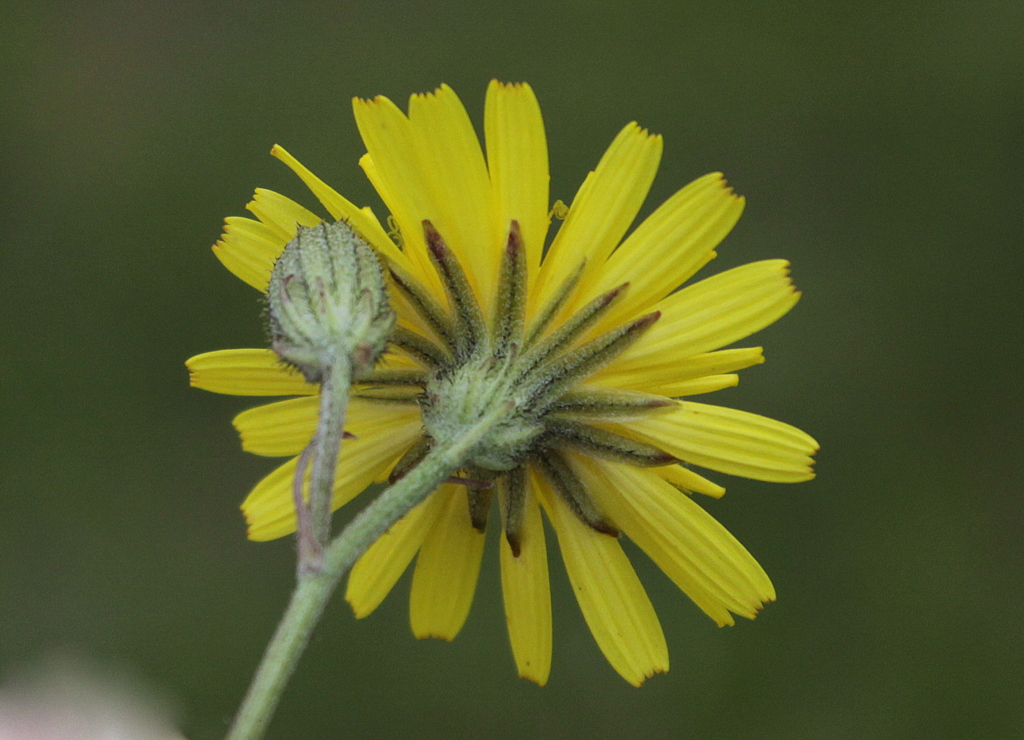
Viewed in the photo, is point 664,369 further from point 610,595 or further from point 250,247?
point 250,247

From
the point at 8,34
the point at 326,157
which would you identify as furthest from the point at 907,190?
the point at 8,34

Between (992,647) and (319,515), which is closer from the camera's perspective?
(319,515)

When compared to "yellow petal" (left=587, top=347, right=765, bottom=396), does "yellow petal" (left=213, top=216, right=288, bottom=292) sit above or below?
below

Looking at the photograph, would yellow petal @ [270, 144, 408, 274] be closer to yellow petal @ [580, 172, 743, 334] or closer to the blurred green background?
yellow petal @ [580, 172, 743, 334]

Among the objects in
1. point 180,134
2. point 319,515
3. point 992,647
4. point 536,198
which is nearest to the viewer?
point 319,515

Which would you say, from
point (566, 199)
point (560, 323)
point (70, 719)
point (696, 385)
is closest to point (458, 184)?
point (560, 323)

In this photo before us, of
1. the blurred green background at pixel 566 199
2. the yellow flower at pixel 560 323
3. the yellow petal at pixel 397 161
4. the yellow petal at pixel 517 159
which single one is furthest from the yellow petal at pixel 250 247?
the blurred green background at pixel 566 199

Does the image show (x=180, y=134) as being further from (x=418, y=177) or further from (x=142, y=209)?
(x=418, y=177)

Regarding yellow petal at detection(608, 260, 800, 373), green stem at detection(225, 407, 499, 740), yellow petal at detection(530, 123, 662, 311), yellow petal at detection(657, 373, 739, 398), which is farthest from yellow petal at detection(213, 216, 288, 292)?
yellow petal at detection(657, 373, 739, 398)
